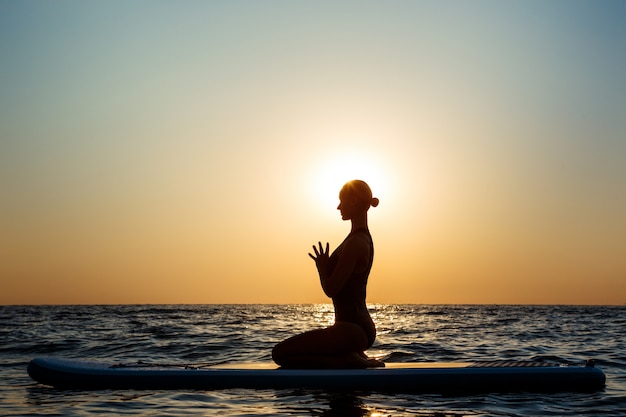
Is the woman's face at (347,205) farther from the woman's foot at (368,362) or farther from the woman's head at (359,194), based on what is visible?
the woman's foot at (368,362)

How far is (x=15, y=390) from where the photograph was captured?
29.9 ft

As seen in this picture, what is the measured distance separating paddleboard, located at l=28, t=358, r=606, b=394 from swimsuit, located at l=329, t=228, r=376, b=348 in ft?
2.04

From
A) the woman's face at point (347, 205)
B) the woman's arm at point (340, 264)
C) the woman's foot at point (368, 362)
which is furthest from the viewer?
the woman's foot at point (368, 362)

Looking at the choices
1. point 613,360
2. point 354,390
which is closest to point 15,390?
point 354,390

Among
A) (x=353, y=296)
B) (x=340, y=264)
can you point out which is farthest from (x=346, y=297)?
(x=340, y=264)

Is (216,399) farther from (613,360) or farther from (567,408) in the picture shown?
(613,360)

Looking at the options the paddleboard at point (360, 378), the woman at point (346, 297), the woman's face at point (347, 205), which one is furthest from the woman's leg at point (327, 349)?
the woman's face at point (347, 205)

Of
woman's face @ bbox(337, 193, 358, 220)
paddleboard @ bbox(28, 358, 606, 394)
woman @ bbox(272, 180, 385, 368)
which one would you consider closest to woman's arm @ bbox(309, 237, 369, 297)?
woman @ bbox(272, 180, 385, 368)

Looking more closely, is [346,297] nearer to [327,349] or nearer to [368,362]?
[327,349]

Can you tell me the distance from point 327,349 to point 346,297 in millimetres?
733

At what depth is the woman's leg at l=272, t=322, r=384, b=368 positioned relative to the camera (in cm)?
828

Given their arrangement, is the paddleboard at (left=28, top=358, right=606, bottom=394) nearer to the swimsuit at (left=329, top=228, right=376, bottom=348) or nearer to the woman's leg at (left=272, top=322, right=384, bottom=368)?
the woman's leg at (left=272, top=322, right=384, bottom=368)

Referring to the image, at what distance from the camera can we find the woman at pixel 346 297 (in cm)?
808

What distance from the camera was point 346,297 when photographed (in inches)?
324
